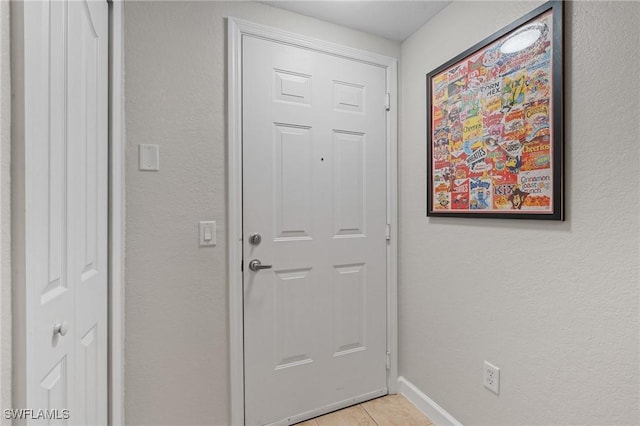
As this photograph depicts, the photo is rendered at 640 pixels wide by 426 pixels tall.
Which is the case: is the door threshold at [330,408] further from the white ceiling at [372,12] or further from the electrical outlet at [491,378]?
the white ceiling at [372,12]

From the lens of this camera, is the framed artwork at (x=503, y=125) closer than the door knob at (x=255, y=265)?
Yes

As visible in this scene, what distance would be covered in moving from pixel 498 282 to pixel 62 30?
1766 mm

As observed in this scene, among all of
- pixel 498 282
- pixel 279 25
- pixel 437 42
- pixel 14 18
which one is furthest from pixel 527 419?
pixel 279 25

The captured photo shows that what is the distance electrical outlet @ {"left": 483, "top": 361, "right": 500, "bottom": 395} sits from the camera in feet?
4.62

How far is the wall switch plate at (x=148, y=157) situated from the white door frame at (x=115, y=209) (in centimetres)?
8

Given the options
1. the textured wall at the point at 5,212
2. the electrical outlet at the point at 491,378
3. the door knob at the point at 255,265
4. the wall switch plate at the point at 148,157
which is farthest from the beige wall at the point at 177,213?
the electrical outlet at the point at 491,378

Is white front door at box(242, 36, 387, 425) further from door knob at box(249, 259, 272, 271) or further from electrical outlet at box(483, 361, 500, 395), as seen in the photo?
electrical outlet at box(483, 361, 500, 395)

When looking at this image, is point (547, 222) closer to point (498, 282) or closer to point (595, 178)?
point (595, 178)

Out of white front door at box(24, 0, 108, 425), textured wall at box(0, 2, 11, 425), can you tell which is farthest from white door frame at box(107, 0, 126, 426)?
textured wall at box(0, 2, 11, 425)

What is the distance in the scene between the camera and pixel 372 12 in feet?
5.65

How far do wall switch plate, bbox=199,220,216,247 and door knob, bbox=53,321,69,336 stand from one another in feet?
2.51

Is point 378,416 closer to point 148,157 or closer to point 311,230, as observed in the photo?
point 311,230

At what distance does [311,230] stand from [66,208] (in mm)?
1145

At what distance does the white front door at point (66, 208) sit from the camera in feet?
1.99
